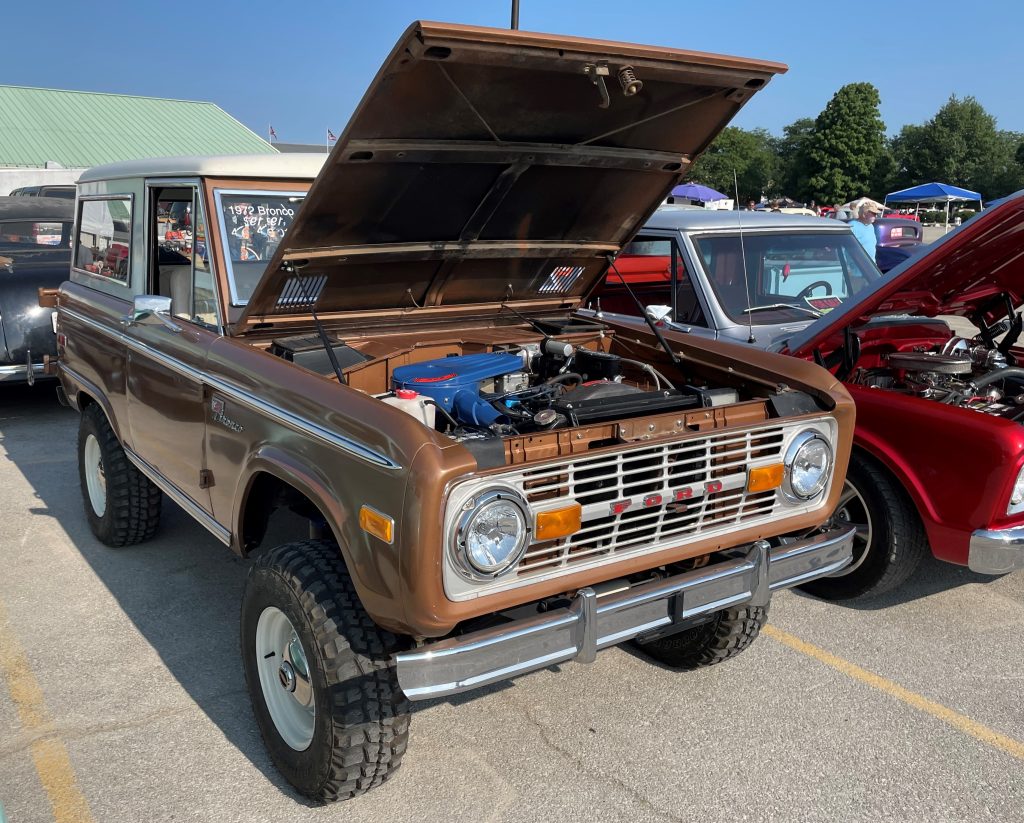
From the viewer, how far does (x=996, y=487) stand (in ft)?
11.4

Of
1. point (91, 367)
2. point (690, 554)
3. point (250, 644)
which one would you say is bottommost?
point (250, 644)

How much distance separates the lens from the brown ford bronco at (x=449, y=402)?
2.42 meters

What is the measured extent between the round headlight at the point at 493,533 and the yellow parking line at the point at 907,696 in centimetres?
192

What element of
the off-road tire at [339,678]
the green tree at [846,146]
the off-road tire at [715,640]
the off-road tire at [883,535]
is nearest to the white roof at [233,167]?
the off-road tire at [339,678]

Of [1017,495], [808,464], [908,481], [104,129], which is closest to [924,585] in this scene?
[908,481]

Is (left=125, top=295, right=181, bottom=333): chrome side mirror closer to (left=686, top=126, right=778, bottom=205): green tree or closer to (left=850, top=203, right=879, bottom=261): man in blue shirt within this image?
(left=850, top=203, right=879, bottom=261): man in blue shirt

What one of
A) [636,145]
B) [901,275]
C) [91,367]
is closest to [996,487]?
[901,275]

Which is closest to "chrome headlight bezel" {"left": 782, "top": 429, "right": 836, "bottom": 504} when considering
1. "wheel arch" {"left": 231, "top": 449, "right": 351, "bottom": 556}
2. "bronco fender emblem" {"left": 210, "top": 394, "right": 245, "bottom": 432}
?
"wheel arch" {"left": 231, "top": 449, "right": 351, "bottom": 556}

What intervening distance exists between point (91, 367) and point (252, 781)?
253 centimetres

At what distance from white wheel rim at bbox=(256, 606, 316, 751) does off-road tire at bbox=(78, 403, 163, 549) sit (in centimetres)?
187

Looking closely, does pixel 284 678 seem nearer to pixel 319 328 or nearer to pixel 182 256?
pixel 319 328

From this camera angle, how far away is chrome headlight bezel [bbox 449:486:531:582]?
232 cm

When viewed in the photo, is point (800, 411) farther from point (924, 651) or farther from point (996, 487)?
point (924, 651)

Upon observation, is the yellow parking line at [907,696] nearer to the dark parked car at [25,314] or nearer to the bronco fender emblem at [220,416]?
the bronco fender emblem at [220,416]
